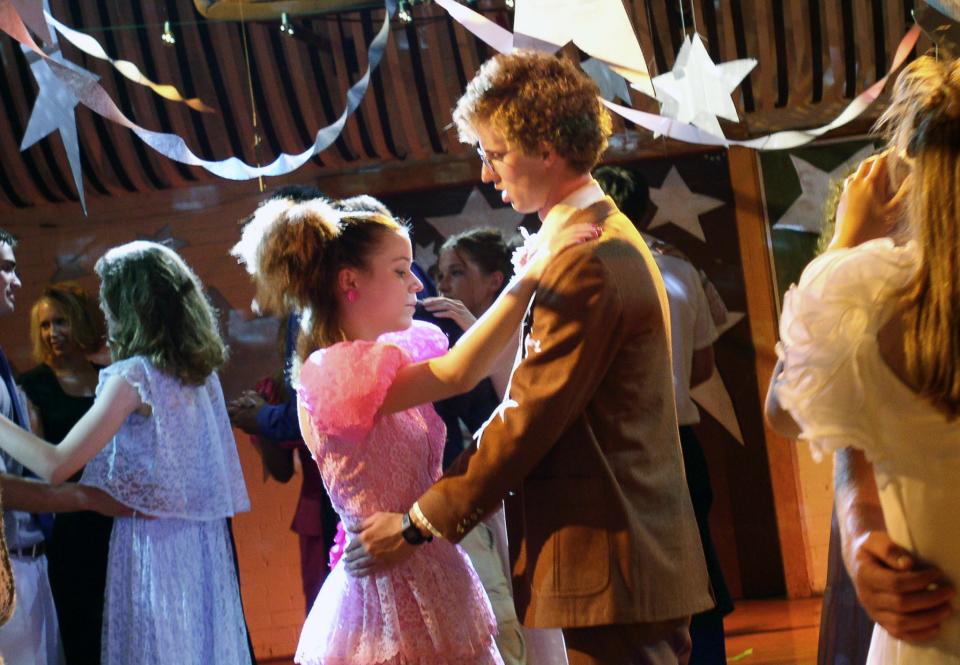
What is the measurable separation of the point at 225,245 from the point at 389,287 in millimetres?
3338

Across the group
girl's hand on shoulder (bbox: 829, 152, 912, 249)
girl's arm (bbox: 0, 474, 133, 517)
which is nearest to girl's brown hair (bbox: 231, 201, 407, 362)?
girl's hand on shoulder (bbox: 829, 152, 912, 249)

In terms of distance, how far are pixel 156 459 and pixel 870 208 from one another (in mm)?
2311

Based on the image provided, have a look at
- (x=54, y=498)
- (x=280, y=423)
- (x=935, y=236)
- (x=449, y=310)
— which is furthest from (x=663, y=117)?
(x=54, y=498)

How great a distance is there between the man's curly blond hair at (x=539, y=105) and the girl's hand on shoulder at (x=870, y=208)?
47 centimetres

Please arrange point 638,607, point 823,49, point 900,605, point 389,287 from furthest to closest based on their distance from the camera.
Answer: point 823,49
point 389,287
point 638,607
point 900,605

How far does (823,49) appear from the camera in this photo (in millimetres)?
5414

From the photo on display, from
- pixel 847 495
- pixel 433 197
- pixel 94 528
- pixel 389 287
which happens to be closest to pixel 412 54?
pixel 433 197

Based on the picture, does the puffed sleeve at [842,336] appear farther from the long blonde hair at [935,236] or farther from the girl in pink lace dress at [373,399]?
the girl in pink lace dress at [373,399]

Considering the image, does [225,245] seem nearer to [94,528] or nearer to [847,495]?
[94,528]

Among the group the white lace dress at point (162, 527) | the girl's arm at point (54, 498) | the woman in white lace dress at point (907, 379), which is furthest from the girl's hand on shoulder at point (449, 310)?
the woman in white lace dress at point (907, 379)

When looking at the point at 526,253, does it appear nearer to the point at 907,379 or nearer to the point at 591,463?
the point at 591,463

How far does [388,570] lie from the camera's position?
7.99 ft

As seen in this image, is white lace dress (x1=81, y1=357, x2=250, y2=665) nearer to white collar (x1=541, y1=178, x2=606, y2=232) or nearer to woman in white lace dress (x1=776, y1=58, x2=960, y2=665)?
white collar (x1=541, y1=178, x2=606, y2=232)

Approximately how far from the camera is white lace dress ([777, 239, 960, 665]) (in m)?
1.43
